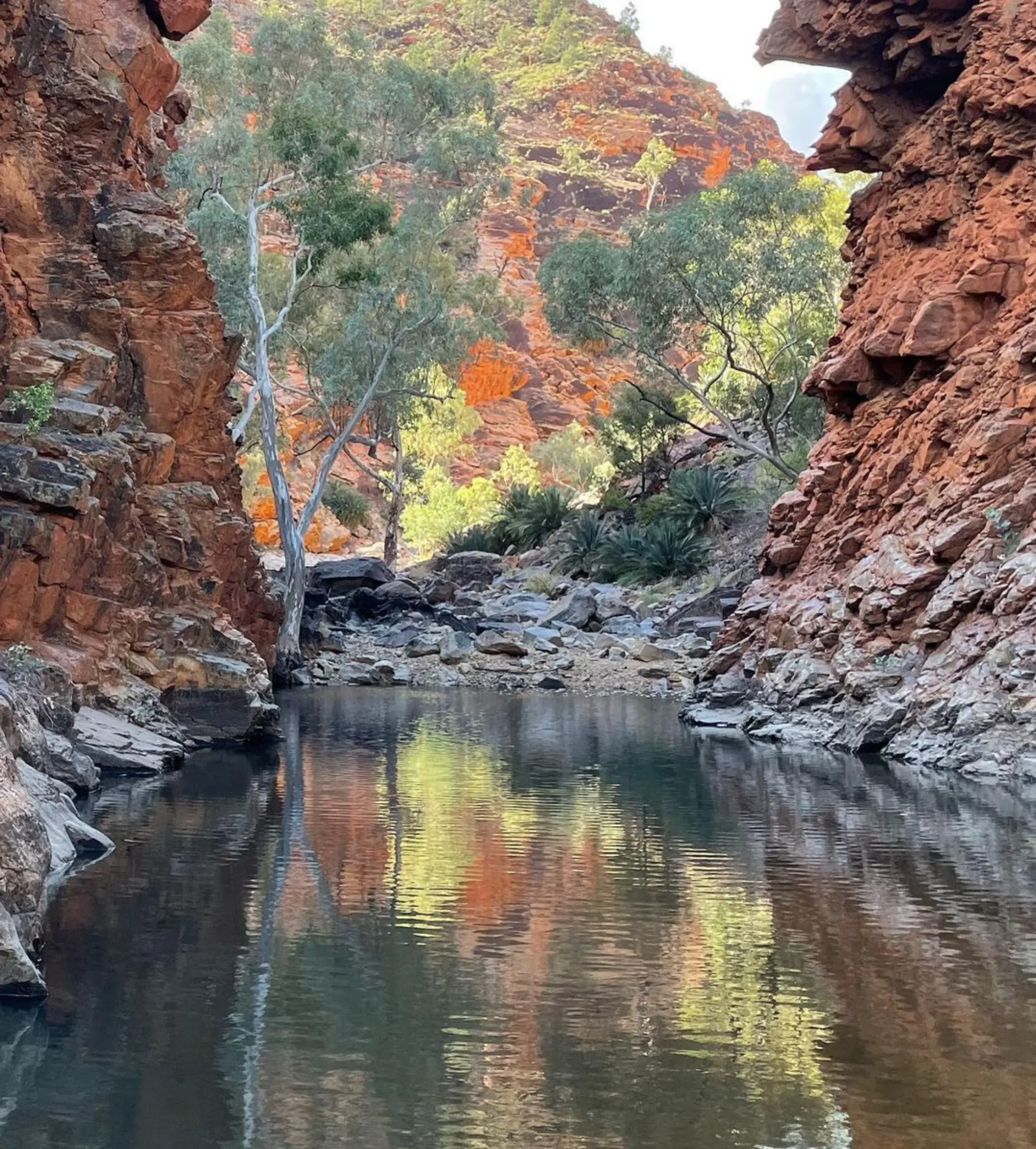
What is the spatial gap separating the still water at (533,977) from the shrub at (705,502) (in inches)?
952

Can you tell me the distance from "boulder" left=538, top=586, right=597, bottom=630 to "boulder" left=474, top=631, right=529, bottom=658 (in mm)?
2850

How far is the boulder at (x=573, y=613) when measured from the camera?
1316 inches

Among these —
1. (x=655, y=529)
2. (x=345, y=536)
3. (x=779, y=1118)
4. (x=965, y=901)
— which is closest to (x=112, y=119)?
(x=965, y=901)

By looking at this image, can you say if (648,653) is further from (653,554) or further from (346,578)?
(346,578)

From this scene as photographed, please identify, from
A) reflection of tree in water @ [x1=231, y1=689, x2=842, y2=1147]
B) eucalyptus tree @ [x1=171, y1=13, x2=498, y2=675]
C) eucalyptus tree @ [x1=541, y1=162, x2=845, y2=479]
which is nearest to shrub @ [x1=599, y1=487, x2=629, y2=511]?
eucalyptus tree @ [x1=541, y1=162, x2=845, y2=479]

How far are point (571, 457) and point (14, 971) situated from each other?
70059 mm

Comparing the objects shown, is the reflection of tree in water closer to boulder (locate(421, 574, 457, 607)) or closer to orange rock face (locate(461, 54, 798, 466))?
boulder (locate(421, 574, 457, 607))

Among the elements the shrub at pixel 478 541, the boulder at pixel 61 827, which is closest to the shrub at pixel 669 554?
the shrub at pixel 478 541

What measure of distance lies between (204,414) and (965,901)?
44.9 ft

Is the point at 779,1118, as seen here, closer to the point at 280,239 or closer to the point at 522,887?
the point at 522,887

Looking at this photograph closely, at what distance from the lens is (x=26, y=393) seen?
51.3 ft

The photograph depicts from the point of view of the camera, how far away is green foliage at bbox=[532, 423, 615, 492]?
74250 mm

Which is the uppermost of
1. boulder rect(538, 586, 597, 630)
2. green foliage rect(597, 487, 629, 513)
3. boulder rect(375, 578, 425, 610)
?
green foliage rect(597, 487, 629, 513)

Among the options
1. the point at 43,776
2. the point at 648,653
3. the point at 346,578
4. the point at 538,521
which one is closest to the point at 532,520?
the point at 538,521
